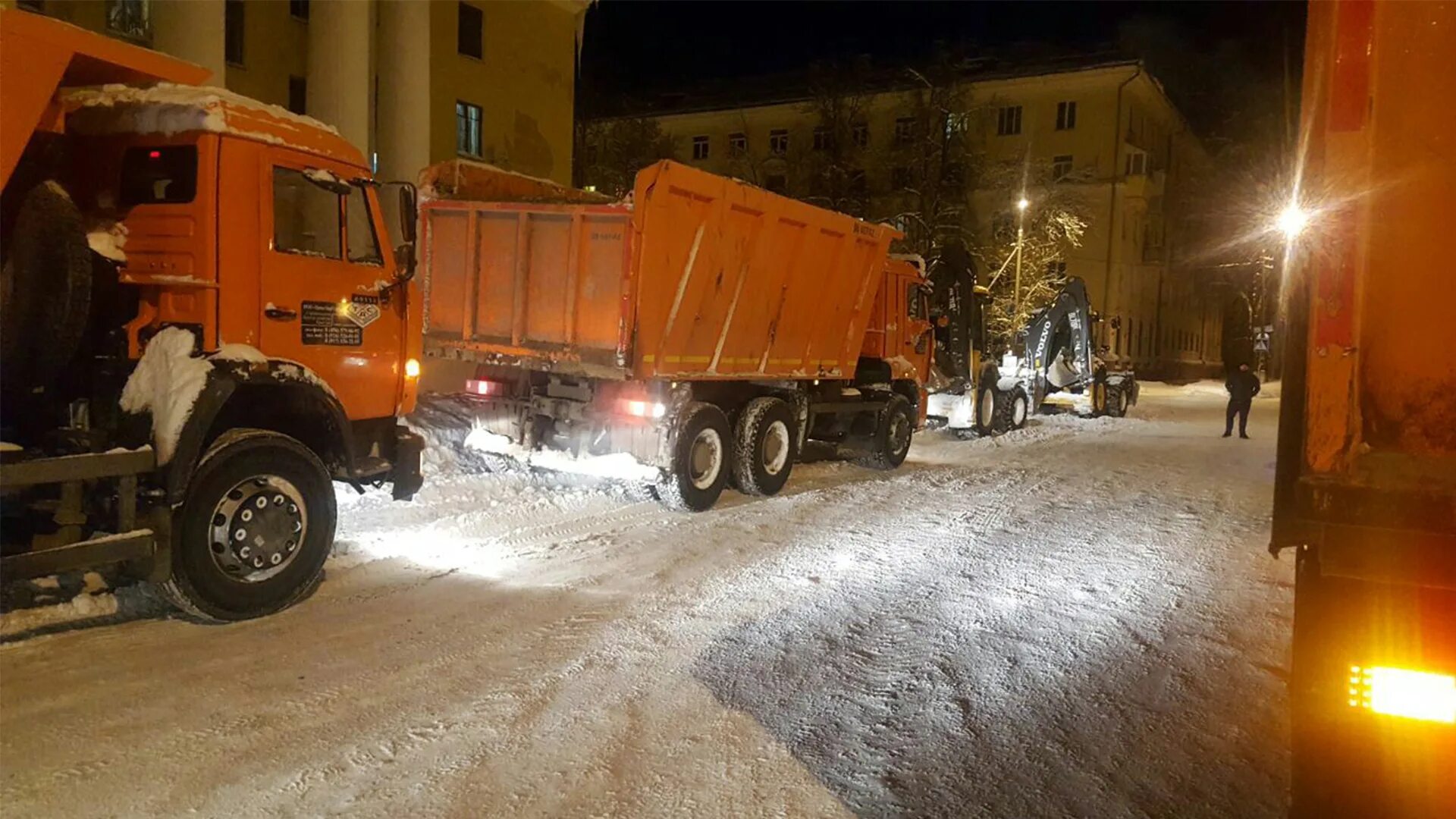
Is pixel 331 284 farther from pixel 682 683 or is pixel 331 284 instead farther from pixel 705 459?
pixel 705 459

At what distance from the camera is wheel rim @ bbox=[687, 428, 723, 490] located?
31.2ft

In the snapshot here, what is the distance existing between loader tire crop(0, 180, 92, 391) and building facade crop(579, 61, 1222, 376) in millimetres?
31712

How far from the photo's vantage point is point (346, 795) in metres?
3.68

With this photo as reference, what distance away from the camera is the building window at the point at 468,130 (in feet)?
78.6

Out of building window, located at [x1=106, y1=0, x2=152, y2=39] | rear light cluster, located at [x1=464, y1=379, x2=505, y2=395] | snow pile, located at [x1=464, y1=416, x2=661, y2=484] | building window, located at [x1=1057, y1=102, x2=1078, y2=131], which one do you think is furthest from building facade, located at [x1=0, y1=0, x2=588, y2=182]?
building window, located at [x1=1057, y1=102, x2=1078, y2=131]

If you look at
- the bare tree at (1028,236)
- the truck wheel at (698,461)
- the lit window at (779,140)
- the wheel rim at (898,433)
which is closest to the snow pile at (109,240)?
the truck wheel at (698,461)

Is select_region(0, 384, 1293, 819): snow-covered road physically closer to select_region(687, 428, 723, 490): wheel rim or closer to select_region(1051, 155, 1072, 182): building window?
select_region(687, 428, 723, 490): wheel rim

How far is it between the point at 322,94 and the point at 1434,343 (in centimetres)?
1630

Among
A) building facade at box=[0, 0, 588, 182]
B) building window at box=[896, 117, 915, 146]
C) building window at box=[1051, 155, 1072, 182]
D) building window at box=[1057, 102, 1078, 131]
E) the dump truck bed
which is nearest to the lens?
the dump truck bed

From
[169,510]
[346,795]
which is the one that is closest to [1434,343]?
[346,795]

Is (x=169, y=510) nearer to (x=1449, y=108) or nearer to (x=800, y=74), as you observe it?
(x=1449, y=108)

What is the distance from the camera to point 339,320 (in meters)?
6.36

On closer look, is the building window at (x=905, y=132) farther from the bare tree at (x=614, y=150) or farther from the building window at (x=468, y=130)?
the building window at (x=468, y=130)

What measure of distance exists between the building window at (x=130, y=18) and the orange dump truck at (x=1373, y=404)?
68.3ft
